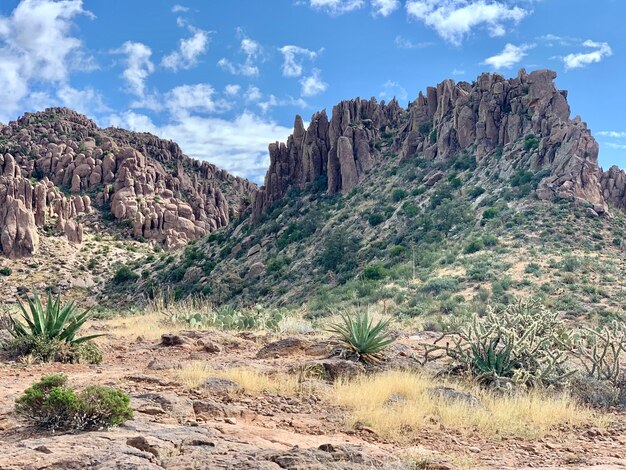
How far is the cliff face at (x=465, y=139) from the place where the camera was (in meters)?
35.3

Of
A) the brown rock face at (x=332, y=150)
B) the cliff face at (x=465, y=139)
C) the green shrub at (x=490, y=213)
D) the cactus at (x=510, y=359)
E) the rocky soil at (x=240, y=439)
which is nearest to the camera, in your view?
the rocky soil at (x=240, y=439)

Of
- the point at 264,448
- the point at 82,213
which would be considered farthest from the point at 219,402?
the point at 82,213

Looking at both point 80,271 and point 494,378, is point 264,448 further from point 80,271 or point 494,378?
point 80,271

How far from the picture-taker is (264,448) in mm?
4645

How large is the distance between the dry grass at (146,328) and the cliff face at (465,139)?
26211mm

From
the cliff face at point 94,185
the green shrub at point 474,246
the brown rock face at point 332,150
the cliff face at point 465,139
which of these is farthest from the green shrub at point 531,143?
the cliff face at point 94,185

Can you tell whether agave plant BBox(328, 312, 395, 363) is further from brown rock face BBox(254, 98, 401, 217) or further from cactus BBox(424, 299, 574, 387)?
brown rock face BBox(254, 98, 401, 217)

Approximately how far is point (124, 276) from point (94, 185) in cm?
2717

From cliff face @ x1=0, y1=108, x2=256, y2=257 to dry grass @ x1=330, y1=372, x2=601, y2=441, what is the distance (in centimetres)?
5498

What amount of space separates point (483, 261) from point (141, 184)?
2383 inches

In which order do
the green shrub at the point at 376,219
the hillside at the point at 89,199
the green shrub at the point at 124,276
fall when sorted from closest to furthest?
the green shrub at the point at 376,219 < the green shrub at the point at 124,276 < the hillside at the point at 89,199

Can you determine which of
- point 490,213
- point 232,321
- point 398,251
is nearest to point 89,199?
point 398,251

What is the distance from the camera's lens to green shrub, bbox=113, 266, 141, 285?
54938 mm

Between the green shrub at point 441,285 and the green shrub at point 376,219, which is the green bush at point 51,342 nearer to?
the green shrub at point 441,285
